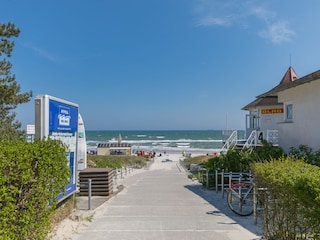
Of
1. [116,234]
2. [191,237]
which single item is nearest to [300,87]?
[191,237]

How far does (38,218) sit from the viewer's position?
4.29 m

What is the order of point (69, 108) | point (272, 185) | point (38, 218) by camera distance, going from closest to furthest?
point (38, 218)
point (272, 185)
point (69, 108)

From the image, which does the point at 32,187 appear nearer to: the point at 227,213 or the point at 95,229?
the point at 95,229

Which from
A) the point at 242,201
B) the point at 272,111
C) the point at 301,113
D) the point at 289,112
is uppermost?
the point at 272,111

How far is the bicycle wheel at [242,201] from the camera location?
7.99m

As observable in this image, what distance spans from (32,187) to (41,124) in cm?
261

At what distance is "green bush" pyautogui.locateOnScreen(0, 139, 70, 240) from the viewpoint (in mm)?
3477

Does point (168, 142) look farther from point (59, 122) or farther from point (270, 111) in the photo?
point (59, 122)

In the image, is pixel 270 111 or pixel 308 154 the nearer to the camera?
pixel 308 154

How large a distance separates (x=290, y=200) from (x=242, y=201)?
3.86 meters

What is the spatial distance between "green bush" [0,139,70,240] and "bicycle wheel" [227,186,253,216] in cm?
490

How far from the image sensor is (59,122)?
729 cm

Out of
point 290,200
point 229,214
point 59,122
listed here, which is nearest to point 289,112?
point 229,214

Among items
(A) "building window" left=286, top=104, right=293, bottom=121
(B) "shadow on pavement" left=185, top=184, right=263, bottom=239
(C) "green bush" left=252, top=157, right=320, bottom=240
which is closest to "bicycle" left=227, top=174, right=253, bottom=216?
(B) "shadow on pavement" left=185, top=184, right=263, bottom=239
